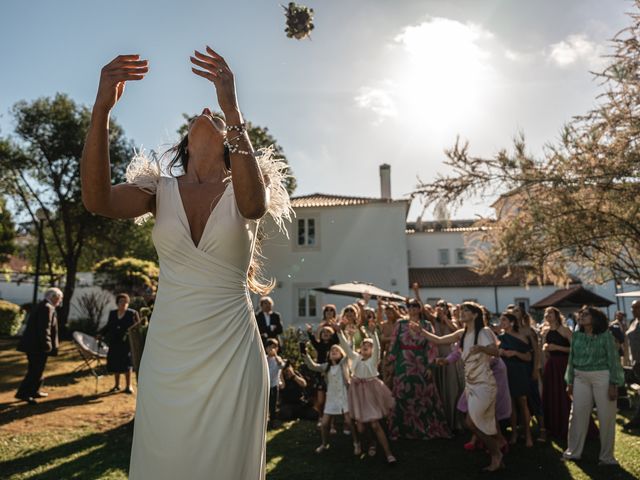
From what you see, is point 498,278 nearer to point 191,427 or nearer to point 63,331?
point 63,331

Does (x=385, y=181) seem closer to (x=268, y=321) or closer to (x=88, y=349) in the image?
(x=88, y=349)

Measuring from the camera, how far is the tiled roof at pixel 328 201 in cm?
2777

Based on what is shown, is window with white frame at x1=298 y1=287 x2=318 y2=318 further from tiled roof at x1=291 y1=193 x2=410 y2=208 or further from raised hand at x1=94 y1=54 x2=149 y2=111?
raised hand at x1=94 y1=54 x2=149 y2=111

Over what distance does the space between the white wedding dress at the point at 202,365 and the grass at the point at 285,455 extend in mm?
4670

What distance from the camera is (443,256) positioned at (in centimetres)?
4100

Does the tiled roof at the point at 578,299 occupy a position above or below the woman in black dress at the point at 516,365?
above

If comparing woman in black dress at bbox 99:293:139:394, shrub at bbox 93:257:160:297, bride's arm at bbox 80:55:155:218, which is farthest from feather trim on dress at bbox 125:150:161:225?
shrub at bbox 93:257:160:297

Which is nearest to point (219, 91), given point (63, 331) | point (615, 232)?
point (615, 232)

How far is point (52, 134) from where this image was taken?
2294 centimetres

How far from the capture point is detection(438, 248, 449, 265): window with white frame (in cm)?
4084

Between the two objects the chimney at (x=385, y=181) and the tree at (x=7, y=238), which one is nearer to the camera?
the tree at (x=7, y=238)

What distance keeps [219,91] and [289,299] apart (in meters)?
25.7

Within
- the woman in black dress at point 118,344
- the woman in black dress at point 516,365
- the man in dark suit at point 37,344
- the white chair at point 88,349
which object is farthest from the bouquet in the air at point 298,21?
the white chair at point 88,349

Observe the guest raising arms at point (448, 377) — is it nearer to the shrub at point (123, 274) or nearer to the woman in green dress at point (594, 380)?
the woman in green dress at point (594, 380)
